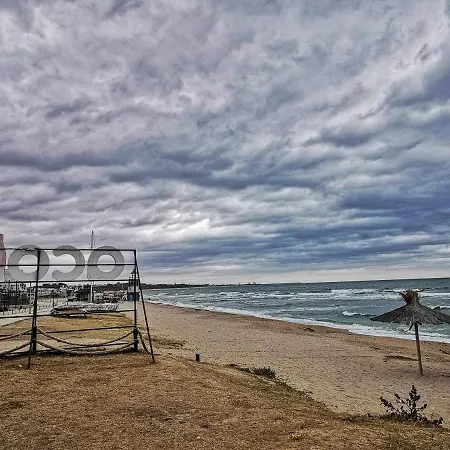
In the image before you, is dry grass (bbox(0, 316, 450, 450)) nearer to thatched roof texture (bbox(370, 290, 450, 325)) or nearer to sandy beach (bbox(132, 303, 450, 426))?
sandy beach (bbox(132, 303, 450, 426))

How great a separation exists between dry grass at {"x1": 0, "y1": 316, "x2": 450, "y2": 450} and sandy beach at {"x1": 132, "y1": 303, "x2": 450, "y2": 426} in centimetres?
178

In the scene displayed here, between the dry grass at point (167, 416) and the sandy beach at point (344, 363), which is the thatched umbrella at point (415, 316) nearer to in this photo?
the sandy beach at point (344, 363)

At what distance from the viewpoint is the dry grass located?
4914 millimetres

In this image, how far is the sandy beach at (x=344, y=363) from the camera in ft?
30.7

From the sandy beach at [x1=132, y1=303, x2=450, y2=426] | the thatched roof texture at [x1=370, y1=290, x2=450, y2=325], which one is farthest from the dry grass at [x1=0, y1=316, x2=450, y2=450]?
the thatched roof texture at [x1=370, y1=290, x2=450, y2=325]

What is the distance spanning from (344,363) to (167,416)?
8.95 metres

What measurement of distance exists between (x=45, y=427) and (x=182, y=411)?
1.73 metres

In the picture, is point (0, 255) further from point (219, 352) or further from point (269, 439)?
point (269, 439)

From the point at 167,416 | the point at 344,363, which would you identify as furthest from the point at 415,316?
the point at 167,416

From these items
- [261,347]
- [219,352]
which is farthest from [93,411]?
[261,347]

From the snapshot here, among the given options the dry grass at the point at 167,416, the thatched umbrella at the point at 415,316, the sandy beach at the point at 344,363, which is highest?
the thatched umbrella at the point at 415,316

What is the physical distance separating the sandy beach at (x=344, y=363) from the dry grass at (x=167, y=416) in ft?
5.83

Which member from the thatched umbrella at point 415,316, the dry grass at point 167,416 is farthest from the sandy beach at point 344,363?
the dry grass at point 167,416

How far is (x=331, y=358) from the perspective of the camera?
1430 cm
